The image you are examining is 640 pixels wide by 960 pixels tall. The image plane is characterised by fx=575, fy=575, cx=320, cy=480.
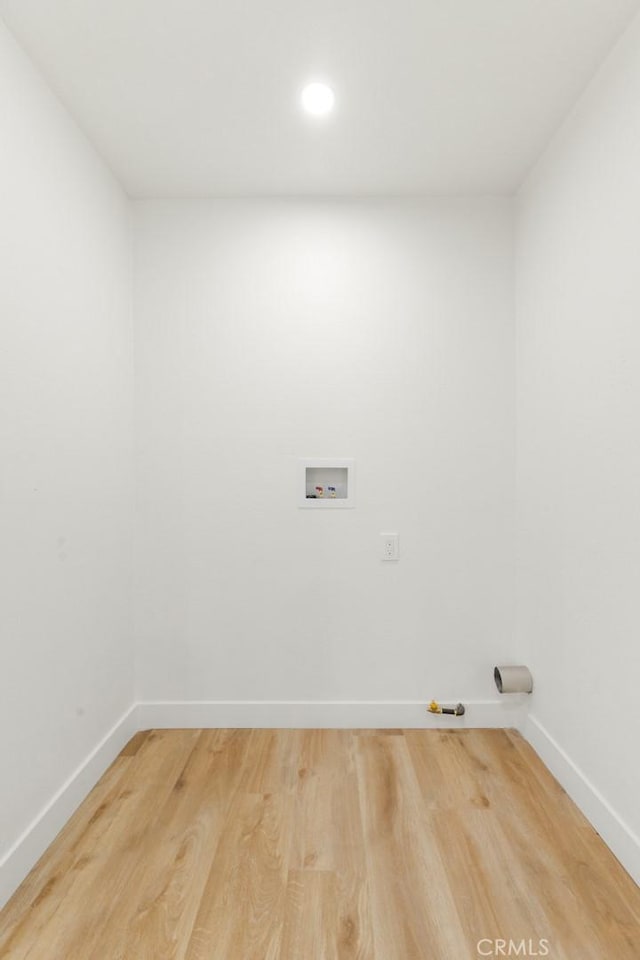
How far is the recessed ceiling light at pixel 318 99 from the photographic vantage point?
6.17ft

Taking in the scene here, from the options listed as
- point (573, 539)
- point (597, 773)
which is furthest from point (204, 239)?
point (597, 773)

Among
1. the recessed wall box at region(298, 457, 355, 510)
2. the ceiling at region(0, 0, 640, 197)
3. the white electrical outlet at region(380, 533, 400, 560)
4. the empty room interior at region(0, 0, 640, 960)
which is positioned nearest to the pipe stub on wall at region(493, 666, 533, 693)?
the empty room interior at region(0, 0, 640, 960)

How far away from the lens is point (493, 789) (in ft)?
6.96

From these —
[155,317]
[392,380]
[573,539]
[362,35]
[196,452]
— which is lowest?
[573,539]

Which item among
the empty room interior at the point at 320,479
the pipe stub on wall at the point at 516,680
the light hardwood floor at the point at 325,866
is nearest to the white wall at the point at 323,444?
the empty room interior at the point at 320,479

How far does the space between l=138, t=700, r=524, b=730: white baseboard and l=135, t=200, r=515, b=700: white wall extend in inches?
1.9

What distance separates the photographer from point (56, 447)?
191 cm

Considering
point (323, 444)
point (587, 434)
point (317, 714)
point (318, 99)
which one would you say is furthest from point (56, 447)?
point (587, 434)

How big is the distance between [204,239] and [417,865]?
2.57m

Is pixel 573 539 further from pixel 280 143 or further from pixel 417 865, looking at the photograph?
pixel 280 143

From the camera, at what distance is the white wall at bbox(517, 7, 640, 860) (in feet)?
5.57

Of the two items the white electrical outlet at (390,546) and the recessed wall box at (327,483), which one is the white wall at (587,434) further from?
the recessed wall box at (327,483)

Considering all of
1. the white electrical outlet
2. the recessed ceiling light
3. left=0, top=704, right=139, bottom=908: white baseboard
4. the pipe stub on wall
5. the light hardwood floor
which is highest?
the recessed ceiling light

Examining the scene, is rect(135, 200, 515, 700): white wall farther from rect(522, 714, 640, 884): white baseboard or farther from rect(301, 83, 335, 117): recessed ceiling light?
rect(301, 83, 335, 117): recessed ceiling light
